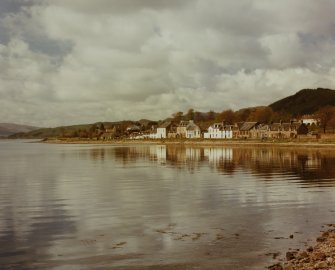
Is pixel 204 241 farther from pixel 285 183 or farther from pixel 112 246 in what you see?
pixel 285 183

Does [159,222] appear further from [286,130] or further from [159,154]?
[286,130]

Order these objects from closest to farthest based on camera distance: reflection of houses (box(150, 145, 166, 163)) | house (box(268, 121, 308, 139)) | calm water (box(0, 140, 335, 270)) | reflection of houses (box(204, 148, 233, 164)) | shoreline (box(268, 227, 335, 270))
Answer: shoreline (box(268, 227, 335, 270)) → calm water (box(0, 140, 335, 270)) → reflection of houses (box(204, 148, 233, 164)) → reflection of houses (box(150, 145, 166, 163)) → house (box(268, 121, 308, 139))

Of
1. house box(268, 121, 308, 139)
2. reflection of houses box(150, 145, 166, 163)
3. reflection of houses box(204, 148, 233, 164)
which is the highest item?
house box(268, 121, 308, 139)

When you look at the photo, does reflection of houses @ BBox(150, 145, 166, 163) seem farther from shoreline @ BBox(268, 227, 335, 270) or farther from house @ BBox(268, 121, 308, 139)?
house @ BBox(268, 121, 308, 139)

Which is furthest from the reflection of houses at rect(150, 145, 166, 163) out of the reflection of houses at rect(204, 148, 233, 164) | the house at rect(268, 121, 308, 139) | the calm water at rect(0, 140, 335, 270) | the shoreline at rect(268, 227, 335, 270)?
the house at rect(268, 121, 308, 139)

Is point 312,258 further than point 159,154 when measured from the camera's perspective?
No

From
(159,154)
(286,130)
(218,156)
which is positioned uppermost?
(286,130)

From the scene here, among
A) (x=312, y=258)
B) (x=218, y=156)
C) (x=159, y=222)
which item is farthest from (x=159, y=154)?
(x=312, y=258)

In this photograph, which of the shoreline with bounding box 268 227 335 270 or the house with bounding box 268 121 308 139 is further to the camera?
the house with bounding box 268 121 308 139

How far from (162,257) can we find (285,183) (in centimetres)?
2989

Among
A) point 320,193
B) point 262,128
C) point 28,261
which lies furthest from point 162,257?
point 262,128

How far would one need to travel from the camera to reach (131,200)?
3519 centimetres

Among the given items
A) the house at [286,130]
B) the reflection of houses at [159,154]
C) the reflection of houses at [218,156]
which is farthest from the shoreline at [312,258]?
the house at [286,130]

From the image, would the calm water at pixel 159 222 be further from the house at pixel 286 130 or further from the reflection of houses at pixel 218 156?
the house at pixel 286 130
